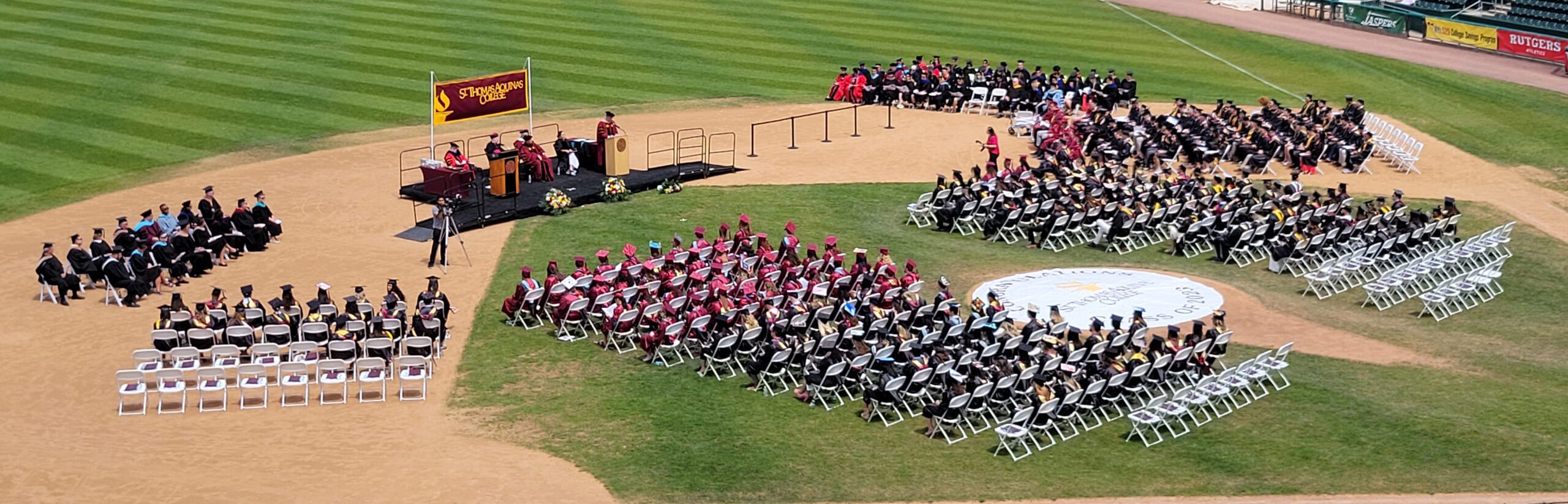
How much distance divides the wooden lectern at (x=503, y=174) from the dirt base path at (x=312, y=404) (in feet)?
7.85

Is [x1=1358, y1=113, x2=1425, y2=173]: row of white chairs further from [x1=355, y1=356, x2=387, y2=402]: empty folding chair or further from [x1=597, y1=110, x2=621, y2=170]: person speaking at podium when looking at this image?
[x1=355, y1=356, x2=387, y2=402]: empty folding chair

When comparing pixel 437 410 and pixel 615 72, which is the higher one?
pixel 615 72

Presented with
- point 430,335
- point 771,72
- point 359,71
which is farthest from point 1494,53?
point 430,335

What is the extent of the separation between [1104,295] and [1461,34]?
41856mm

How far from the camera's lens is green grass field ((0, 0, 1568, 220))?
55438 mm

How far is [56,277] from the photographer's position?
123 ft

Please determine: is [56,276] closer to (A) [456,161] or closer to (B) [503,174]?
(A) [456,161]

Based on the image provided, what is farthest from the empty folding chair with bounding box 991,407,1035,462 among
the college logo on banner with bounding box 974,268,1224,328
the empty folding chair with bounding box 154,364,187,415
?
the empty folding chair with bounding box 154,364,187,415

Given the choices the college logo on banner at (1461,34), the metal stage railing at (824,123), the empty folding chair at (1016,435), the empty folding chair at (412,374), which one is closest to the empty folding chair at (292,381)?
the empty folding chair at (412,374)

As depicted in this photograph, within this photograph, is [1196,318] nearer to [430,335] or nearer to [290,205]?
[430,335]

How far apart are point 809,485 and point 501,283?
47.4ft

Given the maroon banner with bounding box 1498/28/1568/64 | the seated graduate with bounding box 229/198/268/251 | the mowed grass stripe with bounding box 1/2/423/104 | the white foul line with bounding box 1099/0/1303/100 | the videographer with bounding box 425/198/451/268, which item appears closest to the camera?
the videographer with bounding box 425/198/451/268

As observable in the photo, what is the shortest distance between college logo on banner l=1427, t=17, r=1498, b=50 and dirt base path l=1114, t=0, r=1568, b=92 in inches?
20.3

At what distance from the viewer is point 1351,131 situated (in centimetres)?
5203
